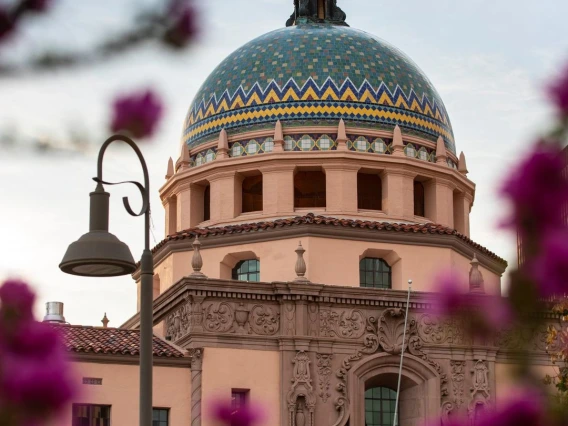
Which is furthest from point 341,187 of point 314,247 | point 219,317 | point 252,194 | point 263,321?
point 219,317

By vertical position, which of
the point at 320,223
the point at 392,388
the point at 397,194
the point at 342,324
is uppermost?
the point at 397,194

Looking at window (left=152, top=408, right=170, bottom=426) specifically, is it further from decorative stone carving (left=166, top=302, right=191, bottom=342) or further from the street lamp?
the street lamp

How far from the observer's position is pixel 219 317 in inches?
1355

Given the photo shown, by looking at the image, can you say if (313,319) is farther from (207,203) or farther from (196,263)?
(207,203)

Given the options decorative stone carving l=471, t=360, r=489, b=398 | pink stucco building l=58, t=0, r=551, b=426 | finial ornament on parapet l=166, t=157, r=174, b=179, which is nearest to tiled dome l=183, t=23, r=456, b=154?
pink stucco building l=58, t=0, r=551, b=426

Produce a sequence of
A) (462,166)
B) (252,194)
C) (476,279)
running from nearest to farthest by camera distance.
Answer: (476,279), (252,194), (462,166)

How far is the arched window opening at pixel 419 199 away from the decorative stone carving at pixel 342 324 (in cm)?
576

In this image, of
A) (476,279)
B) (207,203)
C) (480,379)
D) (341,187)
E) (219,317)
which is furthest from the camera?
(207,203)

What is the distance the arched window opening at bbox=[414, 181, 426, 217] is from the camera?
39969 mm

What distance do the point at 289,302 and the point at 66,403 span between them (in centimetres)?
3002

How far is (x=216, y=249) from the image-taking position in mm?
37531

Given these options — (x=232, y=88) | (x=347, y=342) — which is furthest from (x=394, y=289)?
(x=232, y=88)

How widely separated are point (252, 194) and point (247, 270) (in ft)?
9.85

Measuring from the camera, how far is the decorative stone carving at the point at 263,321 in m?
34.7
